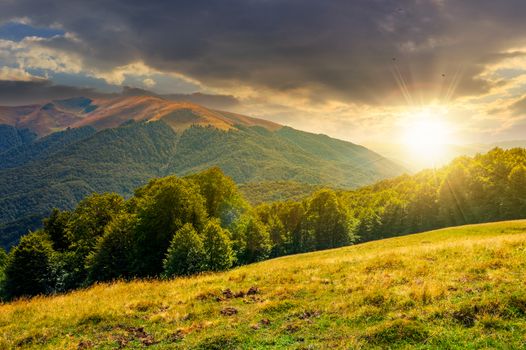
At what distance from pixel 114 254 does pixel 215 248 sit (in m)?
16.7

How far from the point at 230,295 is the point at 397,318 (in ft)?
30.3

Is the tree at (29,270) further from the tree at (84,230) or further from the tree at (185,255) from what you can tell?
the tree at (185,255)

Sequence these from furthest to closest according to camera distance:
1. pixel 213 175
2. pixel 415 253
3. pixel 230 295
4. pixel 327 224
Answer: pixel 327 224 < pixel 213 175 < pixel 415 253 < pixel 230 295

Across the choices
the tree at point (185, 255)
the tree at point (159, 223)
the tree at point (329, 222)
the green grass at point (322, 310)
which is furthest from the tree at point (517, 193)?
the tree at point (185, 255)

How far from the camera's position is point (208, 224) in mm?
50562

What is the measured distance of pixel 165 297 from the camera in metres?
19.8

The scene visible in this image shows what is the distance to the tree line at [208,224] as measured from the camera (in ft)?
169

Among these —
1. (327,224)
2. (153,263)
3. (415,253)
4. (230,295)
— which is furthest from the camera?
(327,224)

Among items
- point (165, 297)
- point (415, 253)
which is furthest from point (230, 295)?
point (415, 253)

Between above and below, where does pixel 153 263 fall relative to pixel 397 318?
below

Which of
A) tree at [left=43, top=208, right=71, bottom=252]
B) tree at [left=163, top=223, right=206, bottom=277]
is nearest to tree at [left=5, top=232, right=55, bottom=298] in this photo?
tree at [left=43, top=208, right=71, bottom=252]

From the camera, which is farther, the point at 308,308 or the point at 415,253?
the point at 415,253

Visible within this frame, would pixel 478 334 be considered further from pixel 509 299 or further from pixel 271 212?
pixel 271 212

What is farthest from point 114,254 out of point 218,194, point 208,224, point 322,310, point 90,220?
point 322,310
